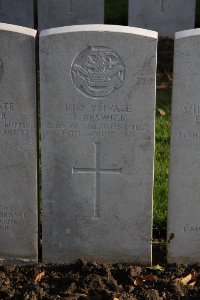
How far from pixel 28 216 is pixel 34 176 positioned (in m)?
0.31

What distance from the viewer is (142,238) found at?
15.2 ft

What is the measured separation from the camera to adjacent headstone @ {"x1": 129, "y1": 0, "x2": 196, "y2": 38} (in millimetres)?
11414

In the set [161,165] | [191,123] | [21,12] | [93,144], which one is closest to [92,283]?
[93,144]

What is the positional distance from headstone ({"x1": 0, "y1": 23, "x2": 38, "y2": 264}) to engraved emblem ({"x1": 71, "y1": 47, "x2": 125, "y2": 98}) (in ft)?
1.00

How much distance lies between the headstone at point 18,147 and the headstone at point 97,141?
8 centimetres

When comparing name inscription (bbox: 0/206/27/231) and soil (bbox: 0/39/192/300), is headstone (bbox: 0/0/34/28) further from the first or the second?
soil (bbox: 0/39/192/300)

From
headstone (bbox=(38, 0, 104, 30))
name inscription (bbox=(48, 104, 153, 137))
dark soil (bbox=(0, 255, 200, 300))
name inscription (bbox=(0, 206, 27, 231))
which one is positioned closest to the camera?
dark soil (bbox=(0, 255, 200, 300))

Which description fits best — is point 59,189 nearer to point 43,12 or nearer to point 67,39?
point 67,39

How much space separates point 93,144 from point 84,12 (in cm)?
737

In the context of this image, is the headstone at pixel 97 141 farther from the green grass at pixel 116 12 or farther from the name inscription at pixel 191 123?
the green grass at pixel 116 12

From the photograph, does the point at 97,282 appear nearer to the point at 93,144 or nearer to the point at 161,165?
the point at 93,144

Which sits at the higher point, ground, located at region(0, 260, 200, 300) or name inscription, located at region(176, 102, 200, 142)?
name inscription, located at region(176, 102, 200, 142)

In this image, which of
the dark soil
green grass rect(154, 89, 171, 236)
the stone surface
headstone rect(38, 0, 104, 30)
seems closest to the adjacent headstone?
headstone rect(38, 0, 104, 30)

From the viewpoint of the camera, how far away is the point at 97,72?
14.3 ft
